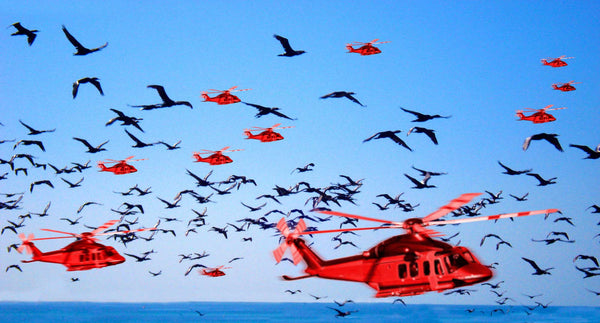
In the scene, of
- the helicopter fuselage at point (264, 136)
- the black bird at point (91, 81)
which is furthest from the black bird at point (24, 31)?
the helicopter fuselage at point (264, 136)

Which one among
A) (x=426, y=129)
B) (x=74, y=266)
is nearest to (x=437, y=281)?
(x=426, y=129)

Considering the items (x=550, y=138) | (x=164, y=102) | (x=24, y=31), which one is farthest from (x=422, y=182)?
(x=24, y=31)

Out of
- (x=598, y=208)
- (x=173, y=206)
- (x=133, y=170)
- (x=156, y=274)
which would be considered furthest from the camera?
(x=156, y=274)

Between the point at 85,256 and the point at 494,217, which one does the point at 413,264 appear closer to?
the point at 494,217

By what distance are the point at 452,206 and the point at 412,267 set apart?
2485mm

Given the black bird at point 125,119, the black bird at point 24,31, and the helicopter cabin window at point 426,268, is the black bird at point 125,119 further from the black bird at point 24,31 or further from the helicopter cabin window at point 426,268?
the helicopter cabin window at point 426,268

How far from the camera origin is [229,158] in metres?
31.7

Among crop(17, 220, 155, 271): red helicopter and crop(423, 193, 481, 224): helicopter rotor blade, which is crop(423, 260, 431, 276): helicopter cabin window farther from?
crop(17, 220, 155, 271): red helicopter

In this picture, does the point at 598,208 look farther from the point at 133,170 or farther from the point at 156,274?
the point at 156,274

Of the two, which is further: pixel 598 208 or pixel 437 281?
pixel 598 208

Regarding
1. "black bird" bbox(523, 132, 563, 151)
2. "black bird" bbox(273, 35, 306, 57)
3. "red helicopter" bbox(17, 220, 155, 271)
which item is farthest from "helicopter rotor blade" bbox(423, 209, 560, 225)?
"red helicopter" bbox(17, 220, 155, 271)

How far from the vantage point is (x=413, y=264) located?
54.7 ft

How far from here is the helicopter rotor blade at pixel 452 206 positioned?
46.8 feet

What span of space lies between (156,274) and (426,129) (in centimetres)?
2343
